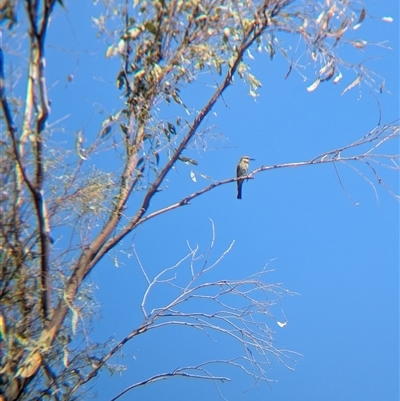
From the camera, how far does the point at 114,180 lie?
8.17 feet

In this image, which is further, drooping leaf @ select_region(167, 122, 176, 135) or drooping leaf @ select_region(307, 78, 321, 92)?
drooping leaf @ select_region(167, 122, 176, 135)

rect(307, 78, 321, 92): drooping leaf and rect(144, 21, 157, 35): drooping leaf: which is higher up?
rect(307, 78, 321, 92): drooping leaf

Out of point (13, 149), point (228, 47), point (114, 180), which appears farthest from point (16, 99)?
point (228, 47)

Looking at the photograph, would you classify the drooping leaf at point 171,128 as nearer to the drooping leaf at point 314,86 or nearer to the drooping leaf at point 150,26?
the drooping leaf at point 150,26

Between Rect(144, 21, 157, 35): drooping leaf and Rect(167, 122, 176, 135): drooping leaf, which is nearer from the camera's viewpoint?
Rect(144, 21, 157, 35): drooping leaf

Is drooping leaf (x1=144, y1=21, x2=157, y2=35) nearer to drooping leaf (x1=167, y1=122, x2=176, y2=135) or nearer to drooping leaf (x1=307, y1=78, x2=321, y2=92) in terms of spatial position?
drooping leaf (x1=167, y1=122, x2=176, y2=135)

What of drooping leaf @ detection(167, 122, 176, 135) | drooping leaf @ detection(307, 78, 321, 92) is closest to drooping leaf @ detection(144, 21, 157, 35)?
drooping leaf @ detection(167, 122, 176, 135)

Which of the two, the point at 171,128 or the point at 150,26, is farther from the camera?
the point at 171,128

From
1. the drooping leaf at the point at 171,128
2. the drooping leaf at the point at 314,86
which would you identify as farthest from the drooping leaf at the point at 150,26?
the drooping leaf at the point at 314,86

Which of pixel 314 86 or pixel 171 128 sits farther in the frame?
pixel 171 128

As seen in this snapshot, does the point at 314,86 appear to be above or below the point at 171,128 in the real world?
above

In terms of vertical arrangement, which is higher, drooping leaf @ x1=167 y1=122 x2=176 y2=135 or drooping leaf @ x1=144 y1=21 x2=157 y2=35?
drooping leaf @ x1=144 y1=21 x2=157 y2=35

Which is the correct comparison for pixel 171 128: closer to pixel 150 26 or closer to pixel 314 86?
pixel 150 26

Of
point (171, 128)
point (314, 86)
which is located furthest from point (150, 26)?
point (314, 86)
